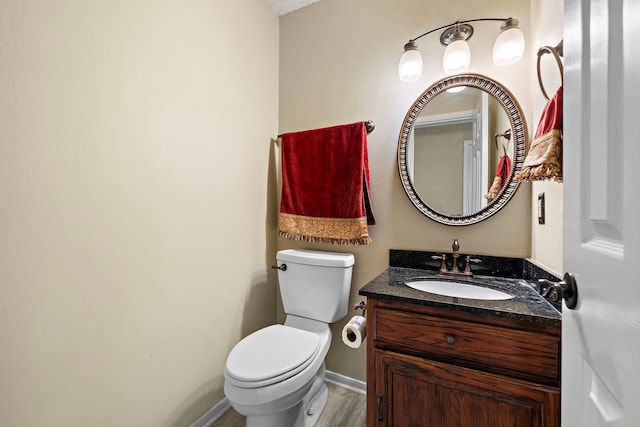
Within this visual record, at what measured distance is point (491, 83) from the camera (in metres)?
1.33

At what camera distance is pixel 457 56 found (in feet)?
4.27

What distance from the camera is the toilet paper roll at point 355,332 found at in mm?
1142

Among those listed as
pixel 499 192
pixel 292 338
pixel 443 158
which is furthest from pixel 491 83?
pixel 292 338

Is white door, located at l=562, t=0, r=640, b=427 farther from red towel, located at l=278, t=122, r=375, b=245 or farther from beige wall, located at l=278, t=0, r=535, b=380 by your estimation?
red towel, located at l=278, t=122, r=375, b=245

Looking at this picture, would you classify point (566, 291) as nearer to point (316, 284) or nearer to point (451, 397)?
point (451, 397)

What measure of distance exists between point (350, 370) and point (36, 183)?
1.73 m

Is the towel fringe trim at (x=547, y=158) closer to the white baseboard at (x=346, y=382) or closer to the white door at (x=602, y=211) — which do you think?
the white door at (x=602, y=211)

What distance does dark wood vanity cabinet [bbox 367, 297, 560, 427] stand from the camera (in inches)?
33.1

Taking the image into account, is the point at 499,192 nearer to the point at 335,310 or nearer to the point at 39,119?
the point at 335,310

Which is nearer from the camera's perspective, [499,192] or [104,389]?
[104,389]

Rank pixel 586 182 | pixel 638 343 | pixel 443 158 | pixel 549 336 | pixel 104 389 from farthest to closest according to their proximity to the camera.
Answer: pixel 443 158 < pixel 104 389 < pixel 549 336 < pixel 586 182 < pixel 638 343

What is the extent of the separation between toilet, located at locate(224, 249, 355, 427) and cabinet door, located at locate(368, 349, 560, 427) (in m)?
0.33

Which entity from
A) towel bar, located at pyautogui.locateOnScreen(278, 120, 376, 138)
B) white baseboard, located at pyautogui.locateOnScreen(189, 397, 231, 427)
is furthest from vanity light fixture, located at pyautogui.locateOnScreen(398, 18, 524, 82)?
white baseboard, located at pyautogui.locateOnScreen(189, 397, 231, 427)

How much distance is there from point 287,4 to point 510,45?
1393 mm
